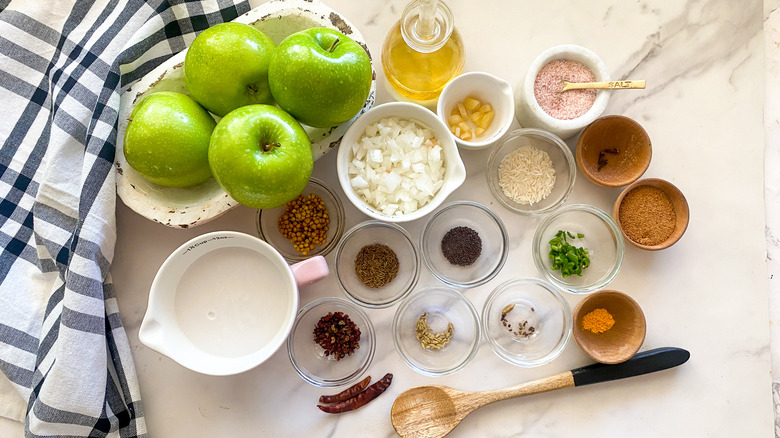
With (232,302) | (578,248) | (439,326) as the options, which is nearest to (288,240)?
(232,302)

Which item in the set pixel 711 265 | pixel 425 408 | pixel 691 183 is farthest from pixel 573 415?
pixel 691 183

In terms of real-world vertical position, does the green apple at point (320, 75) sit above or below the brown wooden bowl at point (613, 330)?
above

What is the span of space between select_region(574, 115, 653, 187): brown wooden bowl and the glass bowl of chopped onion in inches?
1.6

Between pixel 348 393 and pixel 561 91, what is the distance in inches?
34.2

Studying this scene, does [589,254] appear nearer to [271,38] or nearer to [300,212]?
[300,212]

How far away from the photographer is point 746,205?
4.14 ft

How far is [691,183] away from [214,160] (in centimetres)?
113

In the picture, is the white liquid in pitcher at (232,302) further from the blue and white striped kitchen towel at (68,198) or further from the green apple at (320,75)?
the green apple at (320,75)

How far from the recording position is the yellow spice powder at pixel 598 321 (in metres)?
1.20

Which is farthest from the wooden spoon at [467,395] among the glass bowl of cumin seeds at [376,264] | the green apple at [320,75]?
the green apple at [320,75]

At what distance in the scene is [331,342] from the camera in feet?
3.93

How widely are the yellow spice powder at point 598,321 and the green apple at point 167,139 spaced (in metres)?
0.95

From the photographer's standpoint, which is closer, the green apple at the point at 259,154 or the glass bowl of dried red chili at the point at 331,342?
the green apple at the point at 259,154

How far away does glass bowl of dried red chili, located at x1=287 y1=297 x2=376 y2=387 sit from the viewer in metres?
1.20
